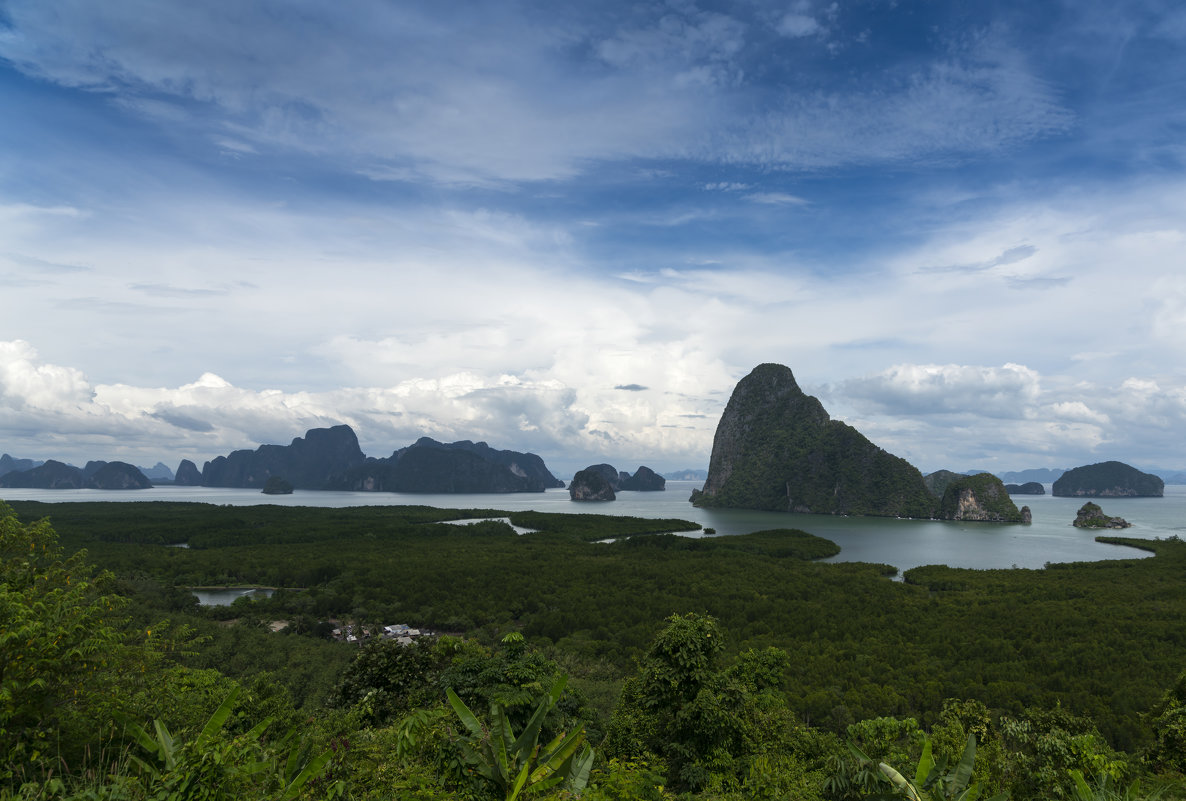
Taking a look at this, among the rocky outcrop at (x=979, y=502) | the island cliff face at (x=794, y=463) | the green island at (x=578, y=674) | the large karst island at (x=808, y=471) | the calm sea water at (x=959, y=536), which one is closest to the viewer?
the green island at (x=578, y=674)

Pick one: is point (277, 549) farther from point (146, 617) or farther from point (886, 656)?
point (886, 656)

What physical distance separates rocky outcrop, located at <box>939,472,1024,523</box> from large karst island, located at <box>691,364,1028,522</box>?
16 centimetres

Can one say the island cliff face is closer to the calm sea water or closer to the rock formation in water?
the calm sea water

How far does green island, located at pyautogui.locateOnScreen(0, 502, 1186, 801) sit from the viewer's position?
4730 millimetres

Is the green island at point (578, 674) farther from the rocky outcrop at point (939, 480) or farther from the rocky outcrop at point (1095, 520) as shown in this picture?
the rocky outcrop at point (939, 480)

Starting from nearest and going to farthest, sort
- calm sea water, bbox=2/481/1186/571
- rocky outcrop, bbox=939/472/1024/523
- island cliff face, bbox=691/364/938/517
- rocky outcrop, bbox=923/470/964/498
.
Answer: calm sea water, bbox=2/481/1186/571 < rocky outcrop, bbox=939/472/1024/523 < island cliff face, bbox=691/364/938/517 < rocky outcrop, bbox=923/470/964/498

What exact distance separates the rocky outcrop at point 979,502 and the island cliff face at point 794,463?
406cm

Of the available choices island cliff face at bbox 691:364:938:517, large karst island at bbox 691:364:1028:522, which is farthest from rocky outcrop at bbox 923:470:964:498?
island cliff face at bbox 691:364:938:517

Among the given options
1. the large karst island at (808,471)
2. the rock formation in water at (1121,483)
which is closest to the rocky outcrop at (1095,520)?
the large karst island at (808,471)

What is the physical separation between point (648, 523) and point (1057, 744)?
8969cm

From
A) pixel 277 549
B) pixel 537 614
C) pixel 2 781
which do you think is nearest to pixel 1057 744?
pixel 2 781

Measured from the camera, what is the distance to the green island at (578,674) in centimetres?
473

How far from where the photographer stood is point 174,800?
338 cm

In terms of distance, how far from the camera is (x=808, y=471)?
13088 cm
